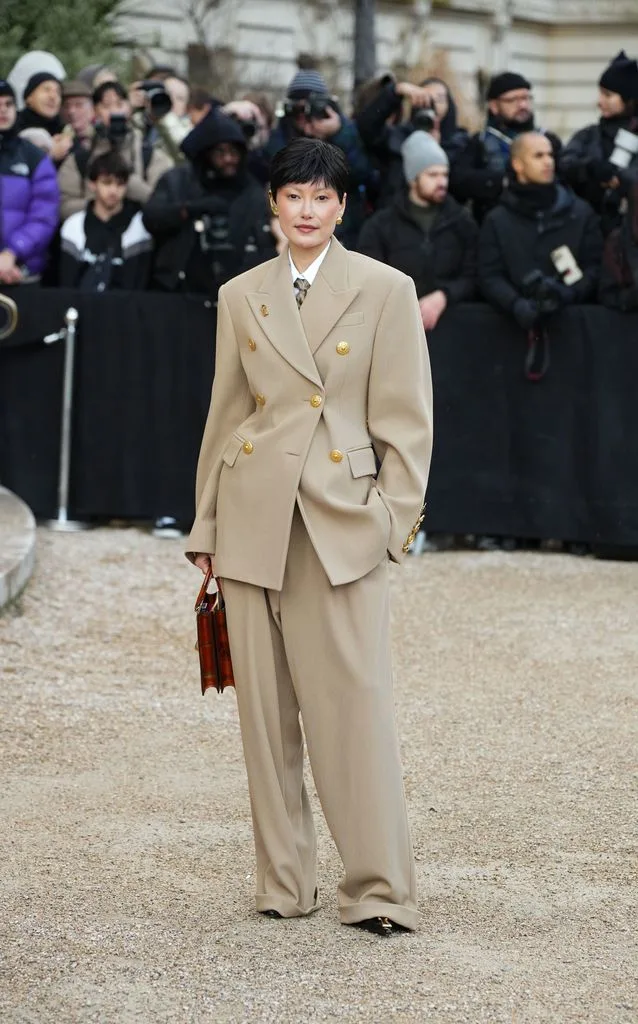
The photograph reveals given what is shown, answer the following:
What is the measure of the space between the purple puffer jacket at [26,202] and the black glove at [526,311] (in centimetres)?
271

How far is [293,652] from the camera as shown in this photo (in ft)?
14.9

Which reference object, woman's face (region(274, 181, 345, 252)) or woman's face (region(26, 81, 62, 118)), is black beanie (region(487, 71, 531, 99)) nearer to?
woman's face (region(26, 81, 62, 118))

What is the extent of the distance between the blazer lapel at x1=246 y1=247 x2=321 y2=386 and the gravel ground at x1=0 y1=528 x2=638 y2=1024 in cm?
135

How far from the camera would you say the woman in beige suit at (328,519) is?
4465mm

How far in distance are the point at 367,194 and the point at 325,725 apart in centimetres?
668

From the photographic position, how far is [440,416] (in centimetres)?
990

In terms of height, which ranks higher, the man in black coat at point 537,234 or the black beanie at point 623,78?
the black beanie at point 623,78

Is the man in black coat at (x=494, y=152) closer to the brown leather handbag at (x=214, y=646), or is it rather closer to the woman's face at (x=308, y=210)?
the woman's face at (x=308, y=210)

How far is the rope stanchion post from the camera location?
10.3m

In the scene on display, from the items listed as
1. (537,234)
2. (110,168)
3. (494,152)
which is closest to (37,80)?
(110,168)

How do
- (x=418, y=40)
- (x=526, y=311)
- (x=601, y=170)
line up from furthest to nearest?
(x=418, y=40), (x=601, y=170), (x=526, y=311)

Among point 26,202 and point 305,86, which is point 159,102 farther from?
point 26,202

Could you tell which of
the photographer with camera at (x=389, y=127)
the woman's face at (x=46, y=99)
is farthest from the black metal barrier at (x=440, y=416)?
the woman's face at (x=46, y=99)

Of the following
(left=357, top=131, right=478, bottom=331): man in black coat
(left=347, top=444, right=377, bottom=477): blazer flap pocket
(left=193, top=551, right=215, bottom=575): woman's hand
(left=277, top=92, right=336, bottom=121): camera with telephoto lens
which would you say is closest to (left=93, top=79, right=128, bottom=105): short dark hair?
(left=277, top=92, right=336, bottom=121): camera with telephoto lens
